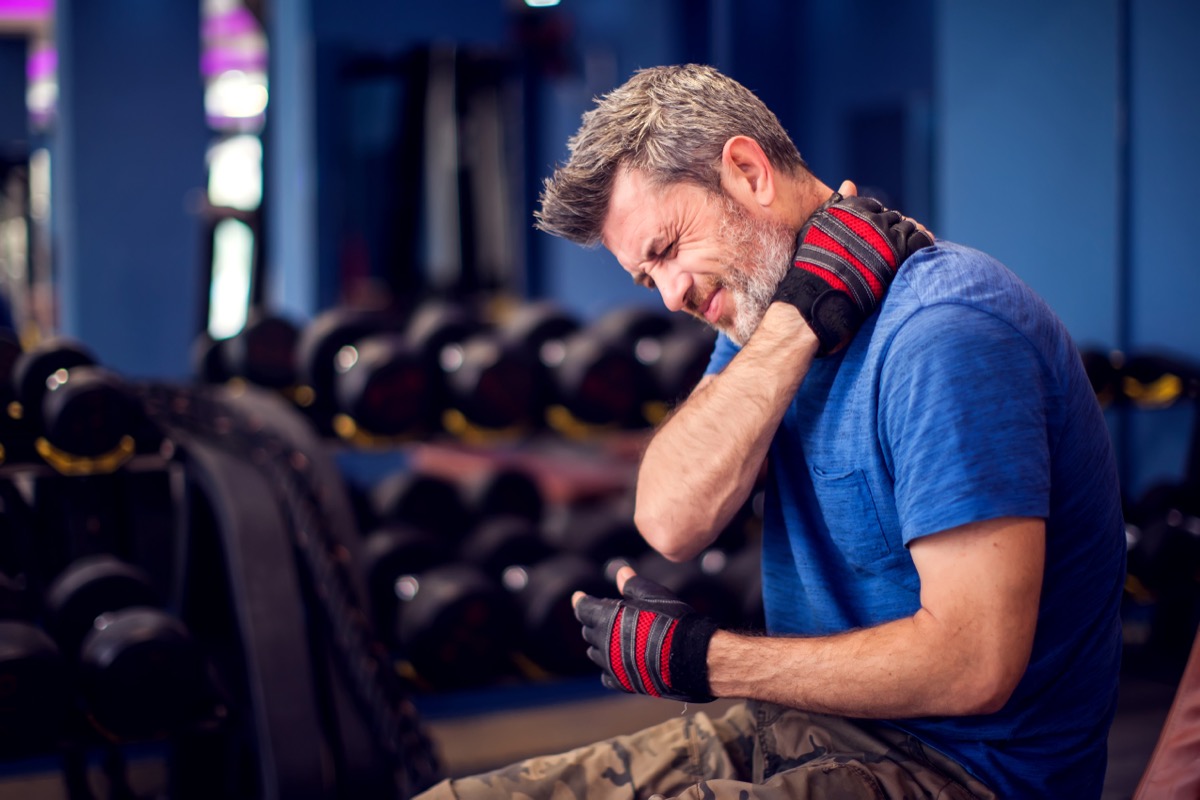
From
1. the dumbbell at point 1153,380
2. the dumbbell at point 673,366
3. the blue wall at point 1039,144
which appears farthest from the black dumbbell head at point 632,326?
the dumbbell at point 1153,380

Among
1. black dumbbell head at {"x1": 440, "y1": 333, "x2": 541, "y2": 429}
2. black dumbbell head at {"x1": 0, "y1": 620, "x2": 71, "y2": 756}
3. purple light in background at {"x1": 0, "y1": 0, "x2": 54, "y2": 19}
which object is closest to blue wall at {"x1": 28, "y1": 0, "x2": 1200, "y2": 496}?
black dumbbell head at {"x1": 440, "y1": 333, "x2": 541, "y2": 429}

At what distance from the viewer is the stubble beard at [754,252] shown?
1.30 metres

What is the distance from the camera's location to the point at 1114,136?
3.04m

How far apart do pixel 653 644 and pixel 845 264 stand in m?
0.43

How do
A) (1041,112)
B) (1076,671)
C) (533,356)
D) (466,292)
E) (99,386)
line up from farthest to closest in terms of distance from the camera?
(466,292) < (1041,112) < (533,356) < (99,386) < (1076,671)

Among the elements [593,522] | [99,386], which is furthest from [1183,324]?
[99,386]

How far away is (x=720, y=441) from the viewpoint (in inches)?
50.4

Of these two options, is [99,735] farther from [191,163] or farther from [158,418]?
[191,163]

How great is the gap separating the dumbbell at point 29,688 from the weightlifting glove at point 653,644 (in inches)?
42.6

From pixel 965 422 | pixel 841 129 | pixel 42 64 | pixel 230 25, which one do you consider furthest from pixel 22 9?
pixel 965 422

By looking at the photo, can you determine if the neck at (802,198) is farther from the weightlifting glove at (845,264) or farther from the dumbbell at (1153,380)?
the dumbbell at (1153,380)

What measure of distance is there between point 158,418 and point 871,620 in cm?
161

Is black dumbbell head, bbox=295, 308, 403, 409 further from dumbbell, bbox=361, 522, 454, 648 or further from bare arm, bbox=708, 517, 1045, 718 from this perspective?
bare arm, bbox=708, 517, 1045, 718

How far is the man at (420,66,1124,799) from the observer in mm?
1037
